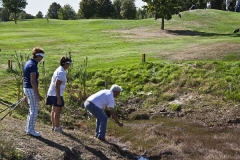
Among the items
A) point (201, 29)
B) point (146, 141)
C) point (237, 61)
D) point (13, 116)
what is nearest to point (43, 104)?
point (13, 116)

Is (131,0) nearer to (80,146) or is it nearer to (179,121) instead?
(179,121)

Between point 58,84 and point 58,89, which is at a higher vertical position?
point 58,84

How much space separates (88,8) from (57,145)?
7798cm

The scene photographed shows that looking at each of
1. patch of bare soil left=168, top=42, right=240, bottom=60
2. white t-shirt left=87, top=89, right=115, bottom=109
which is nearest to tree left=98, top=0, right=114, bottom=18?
patch of bare soil left=168, top=42, right=240, bottom=60

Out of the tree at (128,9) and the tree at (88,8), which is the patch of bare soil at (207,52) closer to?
the tree at (88,8)

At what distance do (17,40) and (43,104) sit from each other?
24152 millimetres

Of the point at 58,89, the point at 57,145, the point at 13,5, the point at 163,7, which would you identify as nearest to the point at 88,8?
the point at 13,5

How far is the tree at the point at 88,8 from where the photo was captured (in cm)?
8494

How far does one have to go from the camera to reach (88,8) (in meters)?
86.1

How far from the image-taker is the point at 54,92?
1077cm

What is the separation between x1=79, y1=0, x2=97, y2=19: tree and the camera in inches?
3344

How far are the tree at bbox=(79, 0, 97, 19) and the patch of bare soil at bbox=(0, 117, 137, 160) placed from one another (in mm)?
74792

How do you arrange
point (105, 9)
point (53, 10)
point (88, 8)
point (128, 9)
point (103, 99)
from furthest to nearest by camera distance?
point (53, 10) < point (105, 9) < point (128, 9) < point (88, 8) < point (103, 99)

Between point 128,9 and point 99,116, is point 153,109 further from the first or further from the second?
point 128,9
